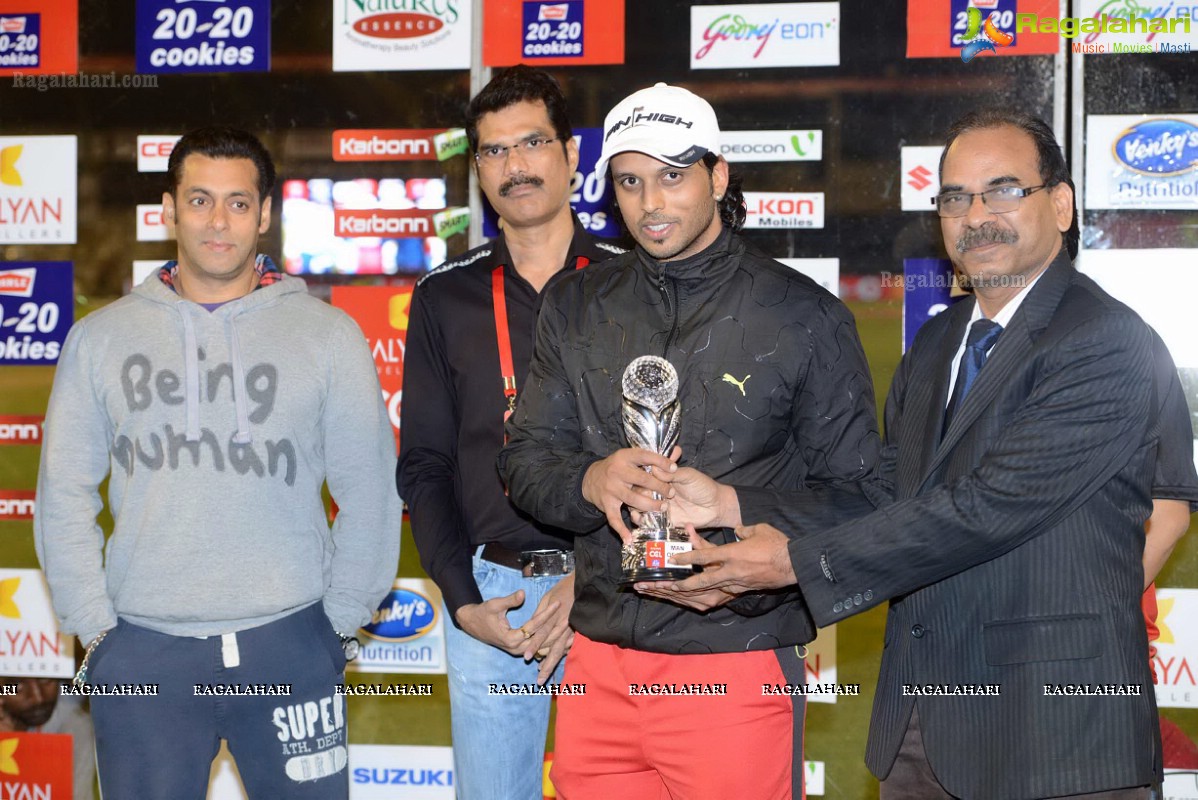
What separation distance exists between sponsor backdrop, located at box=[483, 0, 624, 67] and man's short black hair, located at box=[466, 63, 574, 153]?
122cm

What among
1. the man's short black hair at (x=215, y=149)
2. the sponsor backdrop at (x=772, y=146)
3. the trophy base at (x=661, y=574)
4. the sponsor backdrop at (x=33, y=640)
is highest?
the sponsor backdrop at (x=772, y=146)

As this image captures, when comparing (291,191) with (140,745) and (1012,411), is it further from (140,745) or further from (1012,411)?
(1012,411)

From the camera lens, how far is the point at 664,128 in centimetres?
205

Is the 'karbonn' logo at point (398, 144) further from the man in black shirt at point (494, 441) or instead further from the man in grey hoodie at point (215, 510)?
the man in grey hoodie at point (215, 510)

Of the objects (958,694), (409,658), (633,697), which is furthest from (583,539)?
(409,658)

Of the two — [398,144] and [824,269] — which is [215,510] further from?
[824,269]

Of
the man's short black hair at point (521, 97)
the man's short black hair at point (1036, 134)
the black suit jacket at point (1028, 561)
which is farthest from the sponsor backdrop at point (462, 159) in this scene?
the black suit jacket at point (1028, 561)

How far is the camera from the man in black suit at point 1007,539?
1.79 meters

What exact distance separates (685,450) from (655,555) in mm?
208

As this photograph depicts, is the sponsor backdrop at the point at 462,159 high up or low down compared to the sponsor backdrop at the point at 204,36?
down

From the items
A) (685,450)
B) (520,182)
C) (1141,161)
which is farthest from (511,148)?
(1141,161)

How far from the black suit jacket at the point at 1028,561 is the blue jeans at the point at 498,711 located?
0.82 metres

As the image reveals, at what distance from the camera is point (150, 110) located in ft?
13.3

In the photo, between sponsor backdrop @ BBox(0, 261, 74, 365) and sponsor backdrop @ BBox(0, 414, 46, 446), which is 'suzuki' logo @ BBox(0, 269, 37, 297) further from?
sponsor backdrop @ BBox(0, 414, 46, 446)
